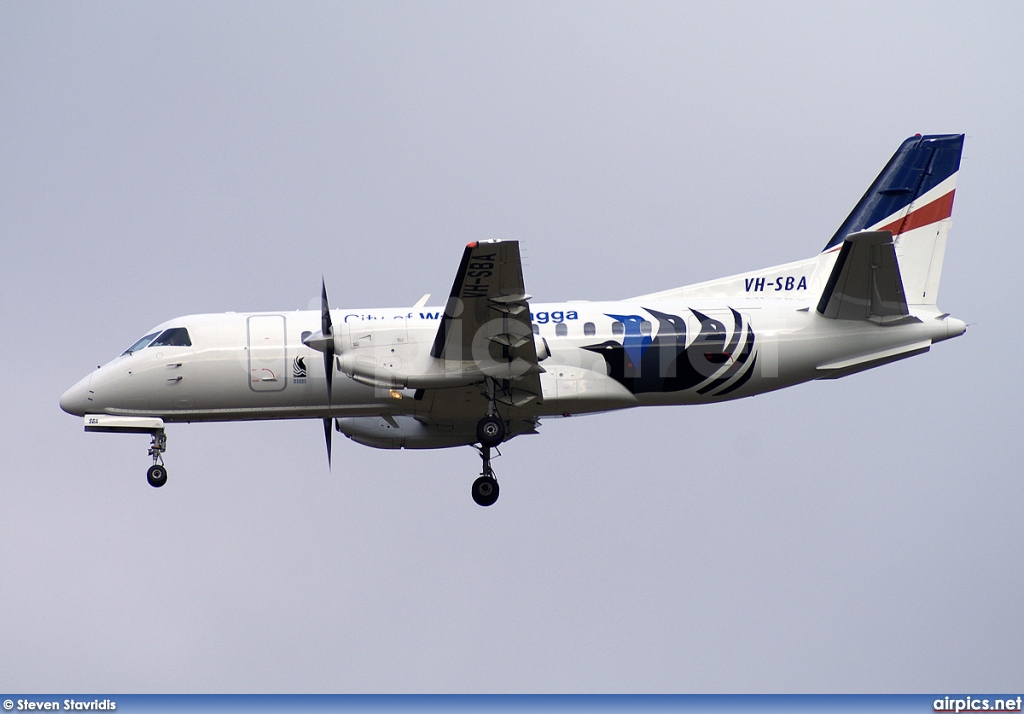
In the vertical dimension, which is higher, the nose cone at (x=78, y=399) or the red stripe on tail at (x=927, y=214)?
the red stripe on tail at (x=927, y=214)

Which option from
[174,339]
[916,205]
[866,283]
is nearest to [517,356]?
[866,283]

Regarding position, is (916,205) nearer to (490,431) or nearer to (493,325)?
(493,325)

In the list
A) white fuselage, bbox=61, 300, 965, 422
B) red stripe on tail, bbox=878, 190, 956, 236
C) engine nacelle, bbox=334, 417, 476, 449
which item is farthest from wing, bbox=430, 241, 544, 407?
red stripe on tail, bbox=878, 190, 956, 236

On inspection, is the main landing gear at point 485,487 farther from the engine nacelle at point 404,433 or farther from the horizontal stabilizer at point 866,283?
the horizontal stabilizer at point 866,283

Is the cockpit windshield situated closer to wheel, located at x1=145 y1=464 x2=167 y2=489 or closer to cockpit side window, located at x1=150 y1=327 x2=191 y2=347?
cockpit side window, located at x1=150 y1=327 x2=191 y2=347

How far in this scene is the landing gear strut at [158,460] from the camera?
75.4 ft

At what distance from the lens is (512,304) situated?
20047mm

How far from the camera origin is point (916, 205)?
24219 millimetres

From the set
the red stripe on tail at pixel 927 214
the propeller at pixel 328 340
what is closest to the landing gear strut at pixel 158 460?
the propeller at pixel 328 340

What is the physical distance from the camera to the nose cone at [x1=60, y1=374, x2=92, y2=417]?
22.9 m

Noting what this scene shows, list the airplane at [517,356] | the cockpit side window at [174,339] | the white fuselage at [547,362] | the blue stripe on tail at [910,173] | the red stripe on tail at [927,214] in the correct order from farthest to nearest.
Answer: the blue stripe on tail at [910,173]
the red stripe on tail at [927,214]
the cockpit side window at [174,339]
the white fuselage at [547,362]
the airplane at [517,356]

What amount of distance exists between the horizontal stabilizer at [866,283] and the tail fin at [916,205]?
6.20ft

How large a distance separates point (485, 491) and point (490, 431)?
87.4 inches

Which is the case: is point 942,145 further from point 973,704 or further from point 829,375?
point 973,704
